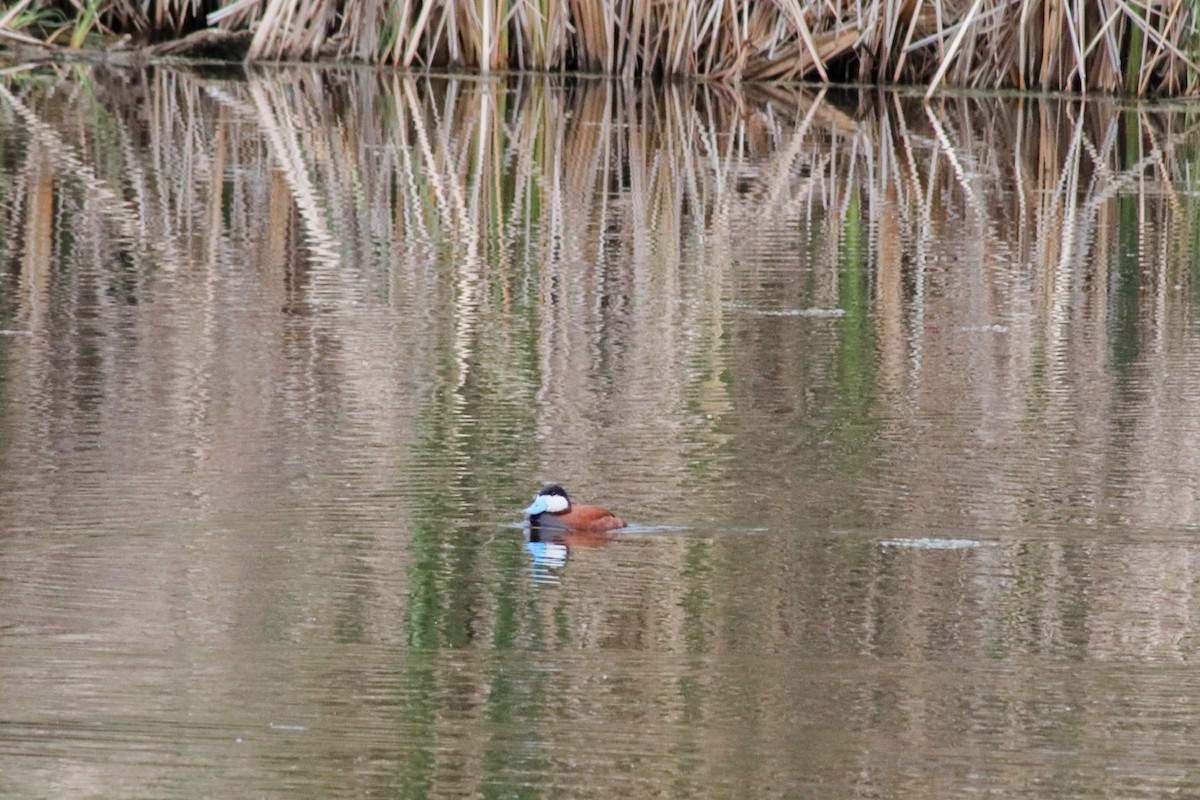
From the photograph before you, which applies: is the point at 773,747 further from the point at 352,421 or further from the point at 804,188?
the point at 804,188

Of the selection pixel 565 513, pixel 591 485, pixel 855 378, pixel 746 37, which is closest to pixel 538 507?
pixel 565 513

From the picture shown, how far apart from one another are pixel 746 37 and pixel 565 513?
11700 millimetres

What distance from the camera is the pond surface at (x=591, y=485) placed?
3951 mm

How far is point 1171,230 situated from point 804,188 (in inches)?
77.6

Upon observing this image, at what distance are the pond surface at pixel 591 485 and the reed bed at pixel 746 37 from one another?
14.2 feet

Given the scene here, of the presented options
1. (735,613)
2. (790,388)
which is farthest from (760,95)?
(735,613)

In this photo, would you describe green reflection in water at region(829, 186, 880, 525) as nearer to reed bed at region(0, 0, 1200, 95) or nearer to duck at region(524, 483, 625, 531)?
duck at region(524, 483, 625, 531)

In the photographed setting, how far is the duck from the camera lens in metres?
5.24

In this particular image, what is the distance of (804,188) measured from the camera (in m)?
11.7

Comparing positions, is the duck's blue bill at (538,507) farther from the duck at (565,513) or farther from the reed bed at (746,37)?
the reed bed at (746,37)

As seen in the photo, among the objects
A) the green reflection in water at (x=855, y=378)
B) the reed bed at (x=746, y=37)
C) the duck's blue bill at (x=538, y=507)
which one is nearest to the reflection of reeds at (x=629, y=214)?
the green reflection in water at (x=855, y=378)

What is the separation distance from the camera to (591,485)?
19.1 ft

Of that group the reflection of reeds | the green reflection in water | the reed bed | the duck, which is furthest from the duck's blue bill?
the reed bed

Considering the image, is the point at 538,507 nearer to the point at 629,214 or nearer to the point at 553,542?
the point at 553,542
